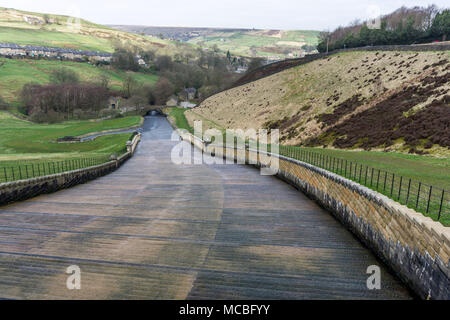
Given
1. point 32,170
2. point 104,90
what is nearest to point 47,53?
point 104,90

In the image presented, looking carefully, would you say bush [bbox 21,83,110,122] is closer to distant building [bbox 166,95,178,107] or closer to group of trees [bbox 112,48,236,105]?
group of trees [bbox 112,48,236,105]

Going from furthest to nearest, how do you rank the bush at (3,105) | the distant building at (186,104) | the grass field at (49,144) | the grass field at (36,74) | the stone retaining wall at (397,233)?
1. the distant building at (186,104)
2. the grass field at (36,74)
3. the bush at (3,105)
4. the grass field at (49,144)
5. the stone retaining wall at (397,233)

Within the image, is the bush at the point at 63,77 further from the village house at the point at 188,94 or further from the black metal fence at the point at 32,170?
the black metal fence at the point at 32,170

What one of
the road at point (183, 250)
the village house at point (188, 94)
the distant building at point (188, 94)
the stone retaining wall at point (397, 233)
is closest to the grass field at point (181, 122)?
the road at point (183, 250)

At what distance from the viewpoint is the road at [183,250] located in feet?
20.7

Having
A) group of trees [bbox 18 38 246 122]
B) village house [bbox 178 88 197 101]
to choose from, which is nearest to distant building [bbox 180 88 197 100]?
village house [bbox 178 88 197 101]

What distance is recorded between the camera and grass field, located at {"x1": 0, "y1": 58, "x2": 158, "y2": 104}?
11476 cm

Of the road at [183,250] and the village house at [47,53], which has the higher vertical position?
the village house at [47,53]

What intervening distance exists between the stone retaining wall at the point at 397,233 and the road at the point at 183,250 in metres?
0.36

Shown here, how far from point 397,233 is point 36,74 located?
518ft

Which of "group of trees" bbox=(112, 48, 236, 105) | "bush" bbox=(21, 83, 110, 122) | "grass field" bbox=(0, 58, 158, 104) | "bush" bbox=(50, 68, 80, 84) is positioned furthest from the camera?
"group of trees" bbox=(112, 48, 236, 105)

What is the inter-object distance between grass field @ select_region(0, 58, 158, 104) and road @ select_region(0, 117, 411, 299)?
115397mm

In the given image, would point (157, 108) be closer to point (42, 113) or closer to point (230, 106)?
point (42, 113)

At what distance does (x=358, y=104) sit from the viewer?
137 feet
